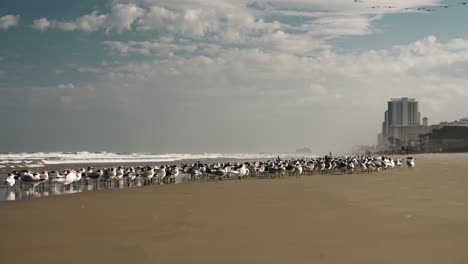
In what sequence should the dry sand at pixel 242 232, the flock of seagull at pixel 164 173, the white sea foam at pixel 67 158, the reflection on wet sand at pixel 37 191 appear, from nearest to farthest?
1. the dry sand at pixel 242 232
2. the reflection on wet sand at pixel 37 191
3. the flock of seagull at pixel 164 173
4. the white sea foam at pixel 67 158

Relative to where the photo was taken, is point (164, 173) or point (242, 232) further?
point (164, 173)

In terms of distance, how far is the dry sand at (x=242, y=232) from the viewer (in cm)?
763

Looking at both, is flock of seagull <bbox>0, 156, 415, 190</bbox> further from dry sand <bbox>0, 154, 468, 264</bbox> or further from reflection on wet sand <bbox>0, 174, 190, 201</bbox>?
dry sand <bbox>0, 154, 468, 264</bbox>

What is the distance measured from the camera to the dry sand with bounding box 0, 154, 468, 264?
25.0 ft

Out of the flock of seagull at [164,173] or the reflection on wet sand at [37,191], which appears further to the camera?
the flock of seagull at [164,173]

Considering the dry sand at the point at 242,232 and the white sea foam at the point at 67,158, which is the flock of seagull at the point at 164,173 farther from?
the white sea foam at the point at 67,158

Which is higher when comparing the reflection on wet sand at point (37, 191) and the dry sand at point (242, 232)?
the dry sand at point (242, 232)

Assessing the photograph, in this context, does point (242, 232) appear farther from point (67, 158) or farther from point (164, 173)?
point (67, 158)

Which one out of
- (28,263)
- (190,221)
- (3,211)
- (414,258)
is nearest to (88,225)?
(190,221)

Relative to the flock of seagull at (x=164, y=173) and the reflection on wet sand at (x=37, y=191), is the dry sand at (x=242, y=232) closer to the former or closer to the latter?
the reflection on wet sand at (x=37, y=191)

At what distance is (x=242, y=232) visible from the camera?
31.6 feet

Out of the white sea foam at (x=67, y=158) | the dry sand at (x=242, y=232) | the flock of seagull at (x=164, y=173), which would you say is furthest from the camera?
the white sea foam at (x=67, y=158)

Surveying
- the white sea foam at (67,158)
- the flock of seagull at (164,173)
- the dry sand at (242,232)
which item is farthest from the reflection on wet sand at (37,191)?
the white sea foam at (67,158)

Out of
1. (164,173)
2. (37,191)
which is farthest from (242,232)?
(164,173)
